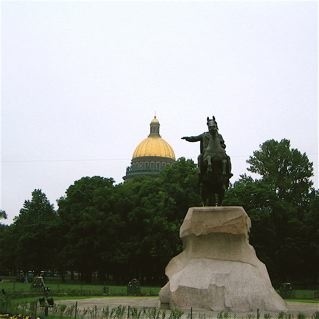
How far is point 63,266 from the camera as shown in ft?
182

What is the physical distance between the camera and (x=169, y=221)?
48.2m

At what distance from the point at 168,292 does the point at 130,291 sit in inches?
498

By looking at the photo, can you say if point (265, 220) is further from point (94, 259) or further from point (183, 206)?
point (94, 259)

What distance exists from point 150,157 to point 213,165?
3344 inches

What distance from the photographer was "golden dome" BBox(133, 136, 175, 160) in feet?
351

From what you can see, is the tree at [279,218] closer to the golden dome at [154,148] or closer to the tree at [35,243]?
the tree at [35,243]

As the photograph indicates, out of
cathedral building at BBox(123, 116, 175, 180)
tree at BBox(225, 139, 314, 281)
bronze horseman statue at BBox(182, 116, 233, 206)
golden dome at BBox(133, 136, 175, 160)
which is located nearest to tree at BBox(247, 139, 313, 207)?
tree at BBox(225, 139, 314, 281)

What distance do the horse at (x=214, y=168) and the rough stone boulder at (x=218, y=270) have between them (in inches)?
60.2

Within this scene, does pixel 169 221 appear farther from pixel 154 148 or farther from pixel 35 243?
pixel 154 148

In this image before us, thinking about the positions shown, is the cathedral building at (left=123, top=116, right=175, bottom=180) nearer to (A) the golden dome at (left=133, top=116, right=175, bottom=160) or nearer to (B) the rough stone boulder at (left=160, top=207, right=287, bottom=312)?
(A) the golden dome at (left=133, top=116, right=175, bottom=160)

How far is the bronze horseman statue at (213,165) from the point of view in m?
21.2

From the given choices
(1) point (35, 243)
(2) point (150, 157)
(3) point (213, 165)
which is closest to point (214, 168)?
(3) point (213, 165)

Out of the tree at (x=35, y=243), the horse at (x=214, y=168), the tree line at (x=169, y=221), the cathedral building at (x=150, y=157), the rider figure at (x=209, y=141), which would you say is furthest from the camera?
the cathedral building at (x=150, y=157)

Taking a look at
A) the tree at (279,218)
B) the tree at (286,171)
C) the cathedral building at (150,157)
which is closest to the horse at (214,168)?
the tree at (279,218)
